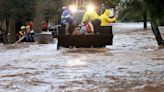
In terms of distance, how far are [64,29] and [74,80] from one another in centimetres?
978

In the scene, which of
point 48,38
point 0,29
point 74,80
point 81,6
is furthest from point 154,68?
point 0,29

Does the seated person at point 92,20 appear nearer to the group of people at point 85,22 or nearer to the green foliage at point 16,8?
the group of people at point 85,22

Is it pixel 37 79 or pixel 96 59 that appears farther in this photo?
pixel 96 59

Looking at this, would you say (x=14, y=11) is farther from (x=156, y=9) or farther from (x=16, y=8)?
(x=156, y=9)

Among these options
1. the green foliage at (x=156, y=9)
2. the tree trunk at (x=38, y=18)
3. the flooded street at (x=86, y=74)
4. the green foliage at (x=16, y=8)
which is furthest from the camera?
the green foliage at (x=16, y=8)

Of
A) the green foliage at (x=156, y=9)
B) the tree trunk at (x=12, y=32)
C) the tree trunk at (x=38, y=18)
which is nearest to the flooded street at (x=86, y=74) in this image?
the green foliage at (x=156, y=9)

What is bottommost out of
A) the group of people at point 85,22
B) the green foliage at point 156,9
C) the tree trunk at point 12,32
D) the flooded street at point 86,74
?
the tree trunk at point 12,32

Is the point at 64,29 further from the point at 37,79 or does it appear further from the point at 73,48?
the point at 37,79

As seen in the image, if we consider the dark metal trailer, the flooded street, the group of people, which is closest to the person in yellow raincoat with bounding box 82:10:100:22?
the group of people

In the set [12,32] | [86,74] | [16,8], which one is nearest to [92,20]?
[86,74]

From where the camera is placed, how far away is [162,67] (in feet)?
38.3

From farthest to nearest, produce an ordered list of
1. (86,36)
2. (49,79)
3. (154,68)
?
(86,36) → (154,68) → (49,79)

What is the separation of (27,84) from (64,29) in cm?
1021

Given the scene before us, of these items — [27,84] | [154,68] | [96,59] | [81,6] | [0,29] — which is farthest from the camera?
[0,29]
